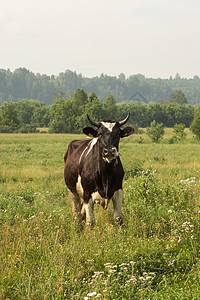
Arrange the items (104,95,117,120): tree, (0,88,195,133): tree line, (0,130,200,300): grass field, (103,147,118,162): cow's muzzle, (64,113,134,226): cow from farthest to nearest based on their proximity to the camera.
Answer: (104,95,117,120): tree → (0,88,195,133): tree line → (64,113,134,226): cow → (103,147,118,162): cow's muzzle → (0,130,200,300): grass field

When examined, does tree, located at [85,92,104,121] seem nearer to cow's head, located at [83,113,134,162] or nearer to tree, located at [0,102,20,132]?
Answer: tree, located at [0,102,20,132]

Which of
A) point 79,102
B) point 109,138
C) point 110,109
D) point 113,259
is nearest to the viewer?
point 113,259

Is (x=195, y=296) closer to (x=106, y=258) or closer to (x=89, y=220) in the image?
(x=106, y=258)

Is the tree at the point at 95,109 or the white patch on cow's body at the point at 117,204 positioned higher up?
the tree at the point at 95,109

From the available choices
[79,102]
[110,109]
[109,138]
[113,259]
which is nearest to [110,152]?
[109,138]

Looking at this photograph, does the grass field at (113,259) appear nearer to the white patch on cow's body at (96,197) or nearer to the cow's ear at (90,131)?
the white patch on cow's body at (96,197)

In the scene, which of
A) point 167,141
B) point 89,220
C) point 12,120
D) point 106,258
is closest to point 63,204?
point 89,220

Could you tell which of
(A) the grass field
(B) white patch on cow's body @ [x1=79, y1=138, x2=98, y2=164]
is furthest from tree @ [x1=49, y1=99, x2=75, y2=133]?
(A) the grass field

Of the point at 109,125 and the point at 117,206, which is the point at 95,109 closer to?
the point at 117,206

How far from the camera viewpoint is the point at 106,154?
5.52 meters

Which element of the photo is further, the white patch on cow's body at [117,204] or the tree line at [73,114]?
the tree line at [73,114]

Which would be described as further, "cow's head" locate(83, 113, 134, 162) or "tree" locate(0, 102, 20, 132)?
"tree" locate(0, 102, 20, 132)

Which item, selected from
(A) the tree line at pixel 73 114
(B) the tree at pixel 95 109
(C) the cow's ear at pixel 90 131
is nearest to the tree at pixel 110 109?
(A) the tree line at pixel 73 114

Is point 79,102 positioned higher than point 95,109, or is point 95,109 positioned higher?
point 79,102
